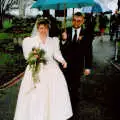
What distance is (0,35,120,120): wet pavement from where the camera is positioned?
9.08 metres

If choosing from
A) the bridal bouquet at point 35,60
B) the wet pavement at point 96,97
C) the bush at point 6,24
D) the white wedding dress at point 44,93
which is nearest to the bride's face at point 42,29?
the white wedding dress at point 44,93

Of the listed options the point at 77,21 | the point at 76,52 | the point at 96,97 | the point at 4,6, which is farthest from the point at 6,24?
the point at 77,21

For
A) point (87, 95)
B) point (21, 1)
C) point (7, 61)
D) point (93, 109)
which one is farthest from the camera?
point (21, 1)

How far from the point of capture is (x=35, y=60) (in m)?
7.45

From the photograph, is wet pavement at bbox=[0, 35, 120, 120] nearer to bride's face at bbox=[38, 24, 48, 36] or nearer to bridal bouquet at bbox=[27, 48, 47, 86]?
bridal bouquet at bbox=[27, 48, 47, 86]

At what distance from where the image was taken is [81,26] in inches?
330

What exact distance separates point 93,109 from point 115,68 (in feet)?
25.1

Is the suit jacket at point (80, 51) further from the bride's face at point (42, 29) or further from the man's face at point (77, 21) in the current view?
the bride's face at point (42, 29)

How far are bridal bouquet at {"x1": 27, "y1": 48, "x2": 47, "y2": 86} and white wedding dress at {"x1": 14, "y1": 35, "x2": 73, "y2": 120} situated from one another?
0.25 ft

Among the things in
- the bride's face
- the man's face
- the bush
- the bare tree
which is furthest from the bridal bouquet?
the bush

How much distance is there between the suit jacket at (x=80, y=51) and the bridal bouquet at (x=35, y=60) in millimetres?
1077

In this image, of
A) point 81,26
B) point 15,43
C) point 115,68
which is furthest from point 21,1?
point 81,26

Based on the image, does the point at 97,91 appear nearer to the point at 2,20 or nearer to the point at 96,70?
the point at 96,70

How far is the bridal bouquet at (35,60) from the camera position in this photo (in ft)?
24.3
